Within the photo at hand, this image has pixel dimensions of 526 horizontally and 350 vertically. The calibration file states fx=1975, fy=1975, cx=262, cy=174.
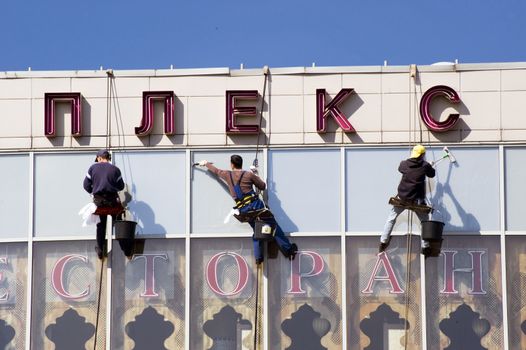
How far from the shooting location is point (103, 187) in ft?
126

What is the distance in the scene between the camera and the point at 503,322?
38.6 m

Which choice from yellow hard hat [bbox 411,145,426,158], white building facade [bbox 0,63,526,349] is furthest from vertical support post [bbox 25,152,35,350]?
yellow hard hat [bbox 411,145,426,158]

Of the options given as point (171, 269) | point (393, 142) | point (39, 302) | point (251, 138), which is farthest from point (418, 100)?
point (39, 302)

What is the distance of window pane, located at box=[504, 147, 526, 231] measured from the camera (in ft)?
128

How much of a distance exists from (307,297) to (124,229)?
12.6 ft

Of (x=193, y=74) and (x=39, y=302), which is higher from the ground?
(x=193, y=74)

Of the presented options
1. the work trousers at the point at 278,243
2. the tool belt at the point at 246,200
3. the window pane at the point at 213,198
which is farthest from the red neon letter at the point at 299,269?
the tool belt at the point at 246,200

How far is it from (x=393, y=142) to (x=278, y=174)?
2373mm

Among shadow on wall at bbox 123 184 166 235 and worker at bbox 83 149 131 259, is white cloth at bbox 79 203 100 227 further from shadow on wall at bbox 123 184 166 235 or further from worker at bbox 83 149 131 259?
shadow on wall at bbox 123 184 166 235

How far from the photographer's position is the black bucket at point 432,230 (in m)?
38.3

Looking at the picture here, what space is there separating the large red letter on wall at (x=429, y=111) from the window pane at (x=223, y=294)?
169 inches

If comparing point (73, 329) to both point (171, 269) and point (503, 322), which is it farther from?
point (503, 322)

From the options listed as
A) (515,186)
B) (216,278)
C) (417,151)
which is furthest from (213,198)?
(515,186)

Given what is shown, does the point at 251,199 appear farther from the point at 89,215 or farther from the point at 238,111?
the point at 89,215
